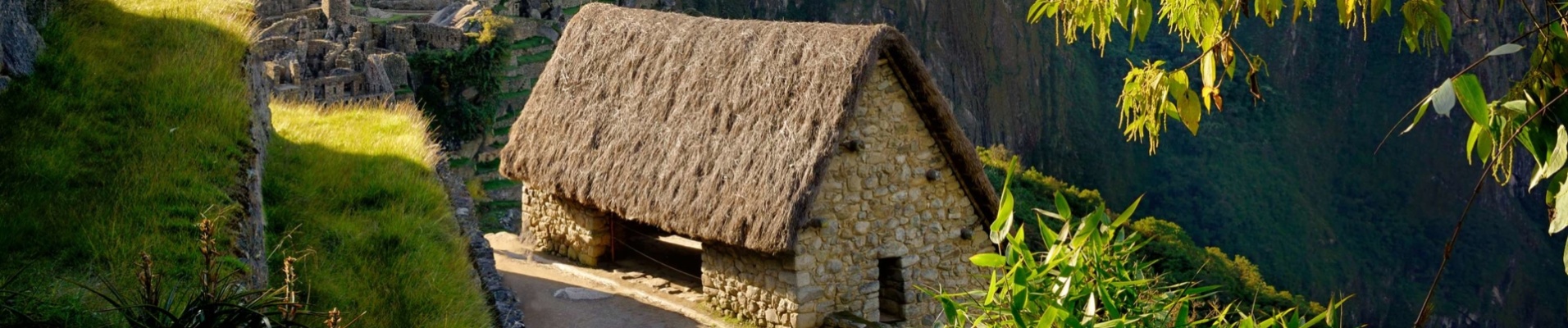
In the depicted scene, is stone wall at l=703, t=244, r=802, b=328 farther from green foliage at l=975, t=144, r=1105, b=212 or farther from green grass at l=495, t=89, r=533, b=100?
green grass at l=495, t=89, r=533, b=100

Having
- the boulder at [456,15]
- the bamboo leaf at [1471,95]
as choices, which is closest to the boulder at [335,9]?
the boulder at [456,15]

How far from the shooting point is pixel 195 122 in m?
8.58

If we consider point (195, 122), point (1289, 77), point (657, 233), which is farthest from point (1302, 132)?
point (195, 122)

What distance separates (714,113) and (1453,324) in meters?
42.3

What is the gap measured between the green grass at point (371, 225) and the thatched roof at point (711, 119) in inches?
61.4

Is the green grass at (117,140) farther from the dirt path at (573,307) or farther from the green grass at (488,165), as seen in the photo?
the green grass at (488,165)

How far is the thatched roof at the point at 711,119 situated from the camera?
10.8 meters

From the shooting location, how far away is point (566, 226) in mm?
13711

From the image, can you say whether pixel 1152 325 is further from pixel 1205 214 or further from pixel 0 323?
pixel 1205 214

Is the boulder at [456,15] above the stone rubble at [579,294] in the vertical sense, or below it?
above

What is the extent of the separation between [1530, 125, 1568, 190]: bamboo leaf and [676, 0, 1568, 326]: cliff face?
144 feet

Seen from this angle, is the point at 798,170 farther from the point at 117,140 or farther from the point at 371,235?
the point at 117,140

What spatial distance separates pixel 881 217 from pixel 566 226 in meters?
3.80

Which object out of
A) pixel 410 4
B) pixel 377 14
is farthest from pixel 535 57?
pixel 410 4
